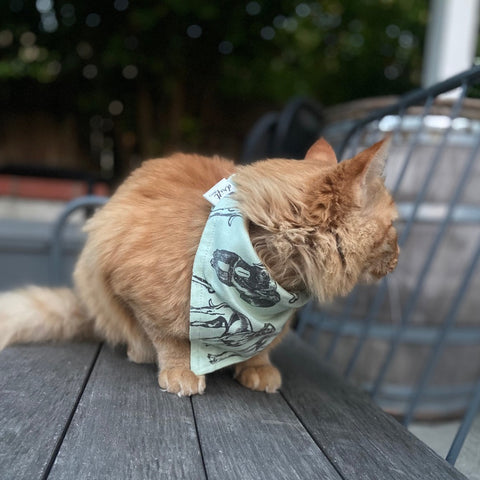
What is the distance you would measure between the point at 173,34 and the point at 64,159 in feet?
6.32

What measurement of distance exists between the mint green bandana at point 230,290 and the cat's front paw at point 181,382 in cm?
10

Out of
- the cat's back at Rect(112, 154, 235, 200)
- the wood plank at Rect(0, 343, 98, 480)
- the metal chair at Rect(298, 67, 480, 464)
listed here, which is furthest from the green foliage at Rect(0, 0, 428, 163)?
the wood plank at Rect(0, 343, 98, 480)

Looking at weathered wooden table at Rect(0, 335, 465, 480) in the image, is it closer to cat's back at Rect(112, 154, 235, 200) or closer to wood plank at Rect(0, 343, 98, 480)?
wood plank at Rect(0, 343, 98, 480)

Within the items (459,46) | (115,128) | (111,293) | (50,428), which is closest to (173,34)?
(115,128)

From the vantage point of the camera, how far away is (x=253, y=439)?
978 mm

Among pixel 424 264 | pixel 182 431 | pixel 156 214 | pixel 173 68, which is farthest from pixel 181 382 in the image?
pixel 173 68

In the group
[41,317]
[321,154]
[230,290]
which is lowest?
[41,317]

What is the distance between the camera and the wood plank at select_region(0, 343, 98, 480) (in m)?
0.81

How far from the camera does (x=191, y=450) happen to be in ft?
2.96

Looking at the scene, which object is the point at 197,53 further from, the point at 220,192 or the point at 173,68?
the point at 220,192

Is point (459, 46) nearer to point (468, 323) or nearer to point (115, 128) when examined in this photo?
point (468, 323)

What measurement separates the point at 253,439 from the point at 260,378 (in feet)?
1.08

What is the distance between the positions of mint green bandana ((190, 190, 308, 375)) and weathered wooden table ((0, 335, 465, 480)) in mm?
175

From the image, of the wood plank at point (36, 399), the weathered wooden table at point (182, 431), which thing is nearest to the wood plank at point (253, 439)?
the weathered wooden table at point (182, 431)
